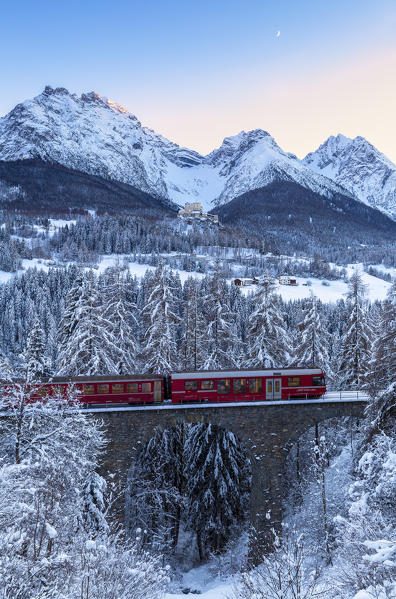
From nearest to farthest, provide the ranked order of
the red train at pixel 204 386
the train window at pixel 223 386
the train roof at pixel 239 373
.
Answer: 1. the red train at pixel 204 386
2. the train roof at pixel 239 373
3. the train window at pixel 223 386

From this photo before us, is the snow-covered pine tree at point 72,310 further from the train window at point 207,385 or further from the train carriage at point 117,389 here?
the train window at point 207,385

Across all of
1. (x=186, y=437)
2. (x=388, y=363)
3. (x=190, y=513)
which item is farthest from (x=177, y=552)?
(x=388, y=363)

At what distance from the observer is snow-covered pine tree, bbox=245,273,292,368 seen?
1319 inches

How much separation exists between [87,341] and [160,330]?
5.63 meters

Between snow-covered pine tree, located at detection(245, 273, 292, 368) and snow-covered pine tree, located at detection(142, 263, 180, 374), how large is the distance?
635 centimetres

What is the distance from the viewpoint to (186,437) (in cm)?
3412

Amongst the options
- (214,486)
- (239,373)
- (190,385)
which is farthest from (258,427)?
(214,486)

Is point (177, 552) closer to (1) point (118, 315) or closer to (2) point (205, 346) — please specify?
(2) point (205, 346)

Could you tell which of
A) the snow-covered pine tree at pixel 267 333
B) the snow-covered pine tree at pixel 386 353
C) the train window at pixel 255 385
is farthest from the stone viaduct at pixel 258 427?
the snow-covered pine tree at pixel 267 333

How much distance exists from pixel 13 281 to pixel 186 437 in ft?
332

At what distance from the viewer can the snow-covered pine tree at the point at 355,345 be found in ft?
114

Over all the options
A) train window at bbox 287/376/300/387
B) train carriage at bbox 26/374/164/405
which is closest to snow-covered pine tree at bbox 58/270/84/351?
train carriage at bbox 26/374/164/405

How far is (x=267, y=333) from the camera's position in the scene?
33.9 meters

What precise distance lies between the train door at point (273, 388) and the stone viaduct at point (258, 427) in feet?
2.68
